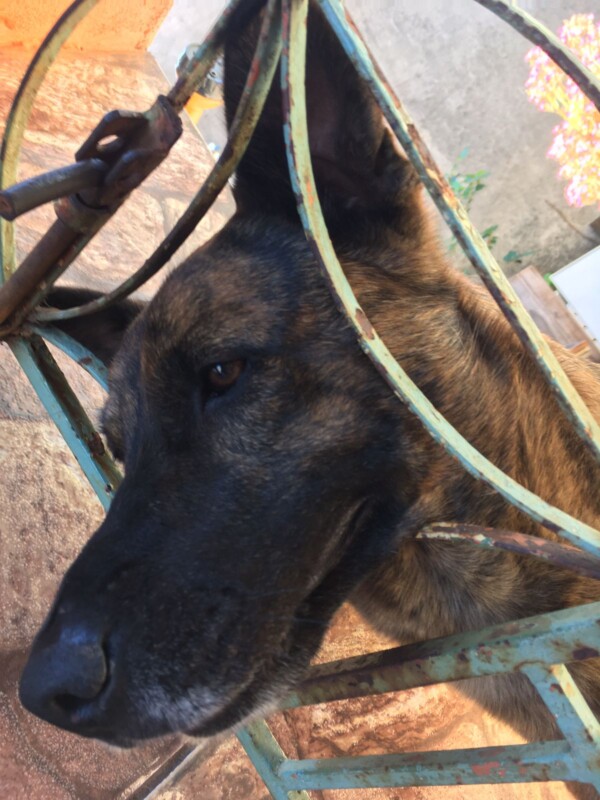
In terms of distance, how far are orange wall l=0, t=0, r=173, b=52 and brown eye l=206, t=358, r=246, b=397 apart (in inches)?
87.0

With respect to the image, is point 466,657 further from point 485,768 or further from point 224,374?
point 224,374

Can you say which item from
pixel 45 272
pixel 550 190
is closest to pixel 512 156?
pixel 550 190

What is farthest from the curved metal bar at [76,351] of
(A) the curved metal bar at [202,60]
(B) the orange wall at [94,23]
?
(B) the orange wall at [94,23]

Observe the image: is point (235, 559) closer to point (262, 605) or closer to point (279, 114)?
point (262, 605)

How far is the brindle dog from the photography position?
1043mm

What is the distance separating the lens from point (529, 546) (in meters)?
0.84

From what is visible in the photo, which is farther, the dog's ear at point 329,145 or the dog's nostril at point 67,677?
the dog's ear at point 329,145

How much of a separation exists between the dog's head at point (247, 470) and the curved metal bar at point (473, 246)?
35cm

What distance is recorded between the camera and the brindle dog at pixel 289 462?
104cm

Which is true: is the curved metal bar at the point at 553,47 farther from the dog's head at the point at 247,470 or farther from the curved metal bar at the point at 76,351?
the curved metal bar at the point at 76,351

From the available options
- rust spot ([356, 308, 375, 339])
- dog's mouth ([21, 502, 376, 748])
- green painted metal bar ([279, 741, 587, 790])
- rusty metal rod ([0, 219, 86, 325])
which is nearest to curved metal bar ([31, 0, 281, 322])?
rusty metal rod ([0, 219, 86, 325])

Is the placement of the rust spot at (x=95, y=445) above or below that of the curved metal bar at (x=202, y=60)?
below

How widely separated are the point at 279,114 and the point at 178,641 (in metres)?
0.88

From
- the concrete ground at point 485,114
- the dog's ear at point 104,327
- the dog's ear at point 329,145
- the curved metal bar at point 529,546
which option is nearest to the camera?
the curved metal bar at point 529,546
